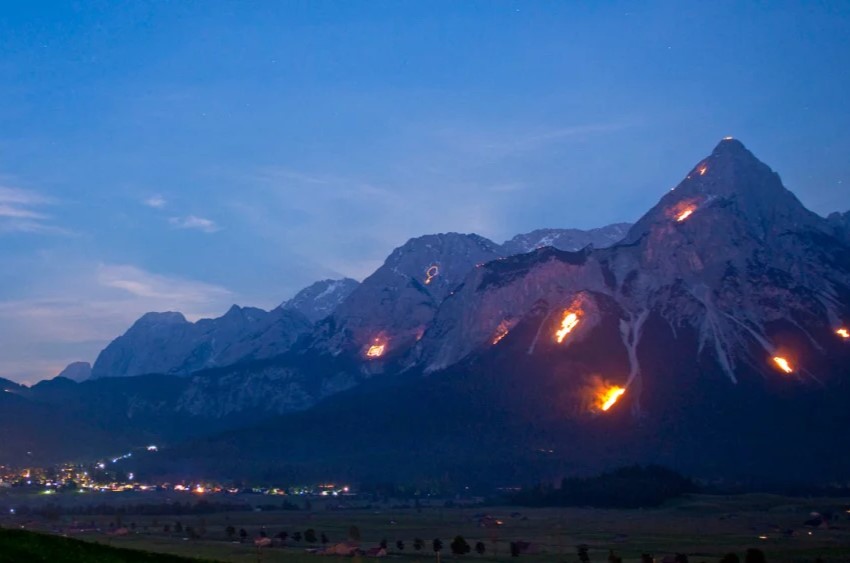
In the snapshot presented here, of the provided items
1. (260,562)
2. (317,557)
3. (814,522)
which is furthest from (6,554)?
(814,522)

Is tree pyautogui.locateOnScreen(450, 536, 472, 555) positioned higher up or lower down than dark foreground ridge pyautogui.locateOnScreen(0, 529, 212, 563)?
lower down

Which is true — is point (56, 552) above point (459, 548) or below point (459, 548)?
above

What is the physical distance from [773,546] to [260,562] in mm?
79638

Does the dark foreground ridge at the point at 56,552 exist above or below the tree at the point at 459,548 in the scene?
above

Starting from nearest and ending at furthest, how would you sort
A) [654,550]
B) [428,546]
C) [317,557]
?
1. [317,557]
2. [654,550]
3. [428,546]

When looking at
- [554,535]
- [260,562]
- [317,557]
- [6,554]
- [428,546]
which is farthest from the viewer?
[554,535]

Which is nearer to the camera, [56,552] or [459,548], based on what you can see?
[56,552]

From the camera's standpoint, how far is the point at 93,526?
196 m

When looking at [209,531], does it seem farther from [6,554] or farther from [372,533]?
[6,554]

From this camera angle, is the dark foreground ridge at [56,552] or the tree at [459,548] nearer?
the dark foreground ridge at [56,552]

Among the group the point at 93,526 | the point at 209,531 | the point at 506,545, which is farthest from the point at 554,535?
the point at 93,526

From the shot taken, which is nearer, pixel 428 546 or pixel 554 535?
pixel 428 546

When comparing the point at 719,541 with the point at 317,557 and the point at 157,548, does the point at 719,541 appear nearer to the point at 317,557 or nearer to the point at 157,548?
the point at 317,557

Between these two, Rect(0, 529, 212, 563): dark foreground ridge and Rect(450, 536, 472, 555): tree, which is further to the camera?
Rect(450, 536, 472, 555): tree
